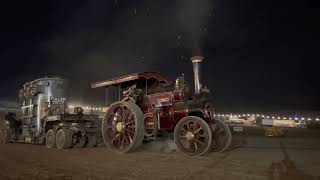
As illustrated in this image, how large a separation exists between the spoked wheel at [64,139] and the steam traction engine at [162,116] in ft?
7.22

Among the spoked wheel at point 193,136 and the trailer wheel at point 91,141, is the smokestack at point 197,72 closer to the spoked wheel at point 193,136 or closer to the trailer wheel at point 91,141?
the spoked wheel at point 193,136

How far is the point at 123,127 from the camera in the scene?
1182 cm

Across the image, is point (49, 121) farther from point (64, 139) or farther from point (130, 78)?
point (130, 78)

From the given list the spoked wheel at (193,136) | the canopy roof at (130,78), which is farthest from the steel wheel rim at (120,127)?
the spoked wheel at (193,136)

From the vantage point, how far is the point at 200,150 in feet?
33.2

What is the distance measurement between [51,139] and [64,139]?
3.90 feet

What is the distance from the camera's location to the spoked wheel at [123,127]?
11211mm

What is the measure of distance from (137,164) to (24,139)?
1012 cm

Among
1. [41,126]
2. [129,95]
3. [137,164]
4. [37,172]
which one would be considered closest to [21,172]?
[37,172]

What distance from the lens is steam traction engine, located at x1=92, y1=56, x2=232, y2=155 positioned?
1062 centimetres

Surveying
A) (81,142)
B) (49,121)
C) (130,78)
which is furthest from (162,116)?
(49,121)

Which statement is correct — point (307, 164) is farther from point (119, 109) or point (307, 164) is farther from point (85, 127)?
point (85, 127)

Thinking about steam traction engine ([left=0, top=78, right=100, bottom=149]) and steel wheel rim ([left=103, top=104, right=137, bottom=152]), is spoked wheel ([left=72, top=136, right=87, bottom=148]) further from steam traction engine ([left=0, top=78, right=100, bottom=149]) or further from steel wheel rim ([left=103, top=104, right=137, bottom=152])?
steel wheel rim ([left=103, top=104, right=137, bottom=152])

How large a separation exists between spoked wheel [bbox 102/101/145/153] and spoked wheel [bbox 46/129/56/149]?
10.7 feet
